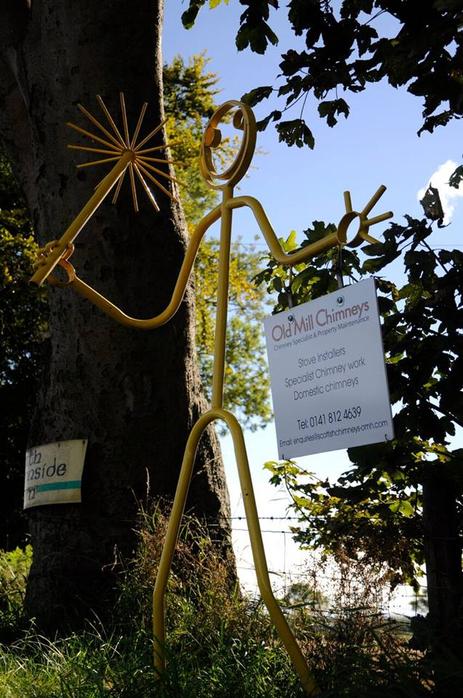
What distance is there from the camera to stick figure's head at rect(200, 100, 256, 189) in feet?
12.8

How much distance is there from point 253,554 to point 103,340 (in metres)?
3.12

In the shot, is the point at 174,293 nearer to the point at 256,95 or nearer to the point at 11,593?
the point at 256,95

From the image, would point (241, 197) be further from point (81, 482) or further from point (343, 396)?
point (81, 482)

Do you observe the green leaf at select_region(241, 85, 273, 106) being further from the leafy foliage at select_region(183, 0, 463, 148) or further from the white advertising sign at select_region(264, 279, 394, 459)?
the white advertising sign at select_region(264, 279, 394, 459)

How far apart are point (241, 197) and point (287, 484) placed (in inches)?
91.0

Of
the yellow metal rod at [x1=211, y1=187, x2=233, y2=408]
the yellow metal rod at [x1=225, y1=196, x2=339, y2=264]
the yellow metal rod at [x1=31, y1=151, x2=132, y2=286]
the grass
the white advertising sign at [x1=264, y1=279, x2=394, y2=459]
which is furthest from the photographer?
the yellow metal rod at [x1=31, y1=151, x2=132, y2=286]

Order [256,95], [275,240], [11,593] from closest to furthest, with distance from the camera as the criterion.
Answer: [275,240] → [256,95] → [11,593]

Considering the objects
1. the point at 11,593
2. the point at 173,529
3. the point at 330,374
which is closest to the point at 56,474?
the point at 11,593

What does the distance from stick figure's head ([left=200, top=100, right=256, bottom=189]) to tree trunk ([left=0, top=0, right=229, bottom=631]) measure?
2443mm

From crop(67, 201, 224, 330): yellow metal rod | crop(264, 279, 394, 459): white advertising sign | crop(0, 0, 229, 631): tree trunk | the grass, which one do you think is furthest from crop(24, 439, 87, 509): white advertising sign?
crop(264, 279, 394, 459): white advertising sign

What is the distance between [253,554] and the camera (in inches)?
138

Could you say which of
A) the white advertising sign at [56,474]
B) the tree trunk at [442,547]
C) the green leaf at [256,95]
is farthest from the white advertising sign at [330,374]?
the white advertising sign at [56,474]

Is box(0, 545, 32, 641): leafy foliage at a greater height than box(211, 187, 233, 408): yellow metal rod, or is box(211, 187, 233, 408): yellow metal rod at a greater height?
box(211, 187, 233, 408): yellow metal rod

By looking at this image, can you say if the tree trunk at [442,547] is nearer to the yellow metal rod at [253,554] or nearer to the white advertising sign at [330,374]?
→ the yellow metal rod at [253,554]
